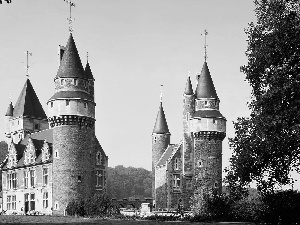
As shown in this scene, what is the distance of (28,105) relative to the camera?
73.4 meters

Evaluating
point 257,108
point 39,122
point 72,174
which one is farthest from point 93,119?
point 257,108

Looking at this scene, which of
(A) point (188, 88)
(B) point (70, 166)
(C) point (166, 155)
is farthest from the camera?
(C) point (166, 155)

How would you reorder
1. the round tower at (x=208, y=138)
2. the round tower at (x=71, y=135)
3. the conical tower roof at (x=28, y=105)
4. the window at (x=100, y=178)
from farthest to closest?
the conical tower roof at (x=28, y=105), the round tower at (x=208, y=138), the window at (x=100, y=178), the round tower at (x=71, y=135)

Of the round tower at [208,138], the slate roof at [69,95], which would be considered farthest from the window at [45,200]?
the round tower at [208,138]

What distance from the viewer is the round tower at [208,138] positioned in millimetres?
61094

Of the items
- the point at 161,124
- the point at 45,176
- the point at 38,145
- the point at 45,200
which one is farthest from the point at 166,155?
the point at 45,200

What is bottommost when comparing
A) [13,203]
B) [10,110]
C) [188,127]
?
[13,203]

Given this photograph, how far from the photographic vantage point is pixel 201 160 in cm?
6144

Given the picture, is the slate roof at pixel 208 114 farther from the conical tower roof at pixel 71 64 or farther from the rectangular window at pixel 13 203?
the rectangular window at pixel 13 203

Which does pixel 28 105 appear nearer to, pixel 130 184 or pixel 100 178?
pixel 100 178

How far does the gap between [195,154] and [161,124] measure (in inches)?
506

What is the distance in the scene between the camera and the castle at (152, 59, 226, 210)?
61.3 m

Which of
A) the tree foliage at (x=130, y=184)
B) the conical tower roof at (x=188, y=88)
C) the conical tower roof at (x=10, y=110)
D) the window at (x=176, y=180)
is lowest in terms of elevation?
the tree foliage at (x=130, y=184)

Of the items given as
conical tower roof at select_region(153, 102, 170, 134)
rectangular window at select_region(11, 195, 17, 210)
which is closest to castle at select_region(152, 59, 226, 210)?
conical tower roof at select_region(153, 102, 170, 134)
